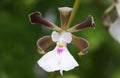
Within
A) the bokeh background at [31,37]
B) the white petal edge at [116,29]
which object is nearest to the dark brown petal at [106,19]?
the white petal edge at [116,29]

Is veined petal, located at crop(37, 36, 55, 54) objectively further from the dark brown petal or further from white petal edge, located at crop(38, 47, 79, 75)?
the dark brown petal

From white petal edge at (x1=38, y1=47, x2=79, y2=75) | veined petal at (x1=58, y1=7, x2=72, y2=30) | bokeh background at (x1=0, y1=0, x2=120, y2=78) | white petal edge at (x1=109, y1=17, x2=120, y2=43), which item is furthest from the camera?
bokeh background at (x1=0, y1=0, x2=120, y2=78)

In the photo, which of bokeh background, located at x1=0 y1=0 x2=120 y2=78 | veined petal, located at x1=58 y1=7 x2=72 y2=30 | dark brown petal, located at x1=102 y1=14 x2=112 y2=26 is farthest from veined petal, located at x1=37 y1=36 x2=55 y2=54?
bokeh background, located at x1=0 y1=0 x2=120 y2=78

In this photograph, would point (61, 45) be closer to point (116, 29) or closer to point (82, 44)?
point (82, 44)

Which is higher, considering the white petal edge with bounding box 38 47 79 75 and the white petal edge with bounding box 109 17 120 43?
the white petal edge with bounding box 109 17 120 43

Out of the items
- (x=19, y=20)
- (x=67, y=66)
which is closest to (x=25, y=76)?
(x=19, y=20)

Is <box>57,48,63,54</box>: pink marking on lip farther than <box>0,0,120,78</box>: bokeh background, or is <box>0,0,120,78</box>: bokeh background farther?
<box>0,0,120,78</box>: bokeh background

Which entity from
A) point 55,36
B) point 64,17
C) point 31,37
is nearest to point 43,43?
point 55,36
